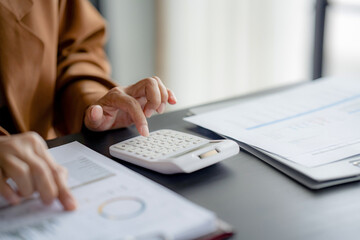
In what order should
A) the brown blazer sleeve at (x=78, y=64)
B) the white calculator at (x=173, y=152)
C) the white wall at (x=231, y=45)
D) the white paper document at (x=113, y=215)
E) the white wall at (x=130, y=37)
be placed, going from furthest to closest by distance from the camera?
the white wall at (x=130, y=37)
the white wall at (x=231, y=45)
the brown blazer sleeve at (x=78, y=64)
the white calculator at (x=173, y=152)
the white paper document at (x=113, y=215)

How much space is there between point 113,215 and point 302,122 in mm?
407

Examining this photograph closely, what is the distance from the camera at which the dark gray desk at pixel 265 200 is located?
1.46ft

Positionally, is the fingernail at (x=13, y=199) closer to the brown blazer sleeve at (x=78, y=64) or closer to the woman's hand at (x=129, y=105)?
the woman's hand at (x=129, y=105)

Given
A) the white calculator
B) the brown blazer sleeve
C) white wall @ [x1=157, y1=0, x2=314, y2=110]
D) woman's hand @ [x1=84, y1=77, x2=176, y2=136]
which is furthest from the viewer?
white wall @ [x1=157, y1=0, x2=314, y2=110]

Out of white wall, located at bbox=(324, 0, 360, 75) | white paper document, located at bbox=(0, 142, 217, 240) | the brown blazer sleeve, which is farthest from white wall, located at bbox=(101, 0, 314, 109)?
white paper document, located at bbox=(0, 142, 217, 240)

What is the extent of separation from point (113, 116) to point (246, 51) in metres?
1.47

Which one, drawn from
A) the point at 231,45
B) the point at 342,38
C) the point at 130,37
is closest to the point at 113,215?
the point at 231,45

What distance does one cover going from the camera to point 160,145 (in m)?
0.64

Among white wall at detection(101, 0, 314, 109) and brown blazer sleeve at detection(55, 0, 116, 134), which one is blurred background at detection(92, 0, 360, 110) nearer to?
white wall at detection(101, 0, 314, 109)

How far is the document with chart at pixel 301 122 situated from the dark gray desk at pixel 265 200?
0.06 m

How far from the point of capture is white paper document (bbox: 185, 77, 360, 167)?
2.05ft

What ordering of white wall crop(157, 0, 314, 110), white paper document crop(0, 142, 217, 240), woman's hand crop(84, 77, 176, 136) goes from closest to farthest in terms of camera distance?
1. white paper document crop(0, 142, 217, 240)
2. woman's hand crop(84, 77, 176, 136)
3. white wall crop(157, 0, 314, 110)

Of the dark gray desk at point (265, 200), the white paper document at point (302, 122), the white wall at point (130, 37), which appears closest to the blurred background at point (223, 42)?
the white wall at point (130, 37)

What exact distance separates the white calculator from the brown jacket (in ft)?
0.75
